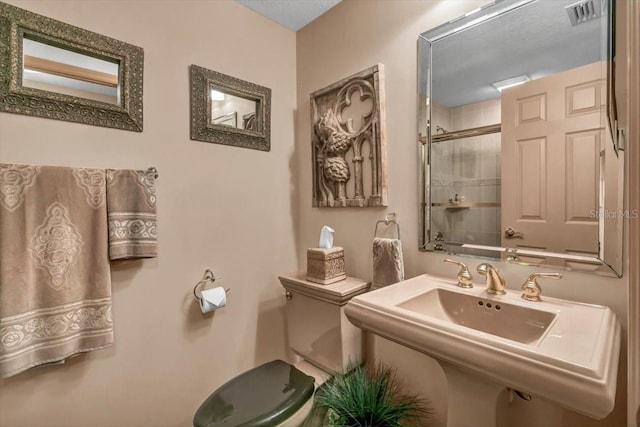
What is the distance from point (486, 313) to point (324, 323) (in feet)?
2.31

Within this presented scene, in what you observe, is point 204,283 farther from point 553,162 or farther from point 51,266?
point 553,162

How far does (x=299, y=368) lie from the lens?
4.63 ft

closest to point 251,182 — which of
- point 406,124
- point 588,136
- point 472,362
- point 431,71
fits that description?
point 406,124

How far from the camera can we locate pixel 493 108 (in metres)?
1.06

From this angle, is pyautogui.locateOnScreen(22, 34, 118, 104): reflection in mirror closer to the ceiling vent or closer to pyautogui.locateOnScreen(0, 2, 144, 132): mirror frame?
pyautogui.locateOnScreen(0, 2, 144, 132): mirror frame

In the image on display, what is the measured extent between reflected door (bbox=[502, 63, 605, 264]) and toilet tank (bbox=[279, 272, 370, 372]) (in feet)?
2.35

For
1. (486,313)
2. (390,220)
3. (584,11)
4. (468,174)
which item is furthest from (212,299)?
(584,11)

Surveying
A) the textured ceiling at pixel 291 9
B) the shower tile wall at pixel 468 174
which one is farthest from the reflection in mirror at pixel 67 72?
the shower tile wall at pixel 468 174

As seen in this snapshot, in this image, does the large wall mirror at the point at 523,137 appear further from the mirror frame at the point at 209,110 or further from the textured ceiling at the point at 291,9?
the mirror frame at the point at 209,110

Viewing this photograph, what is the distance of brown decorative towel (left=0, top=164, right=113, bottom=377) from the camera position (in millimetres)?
939

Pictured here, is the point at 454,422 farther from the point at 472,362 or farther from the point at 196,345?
the point at 196,345

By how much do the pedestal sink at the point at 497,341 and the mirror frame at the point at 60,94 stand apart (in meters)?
1.24

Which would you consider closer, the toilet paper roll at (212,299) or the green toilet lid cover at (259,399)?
the green toilet lid cover at (259,399)

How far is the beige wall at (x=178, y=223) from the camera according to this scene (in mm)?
1084
